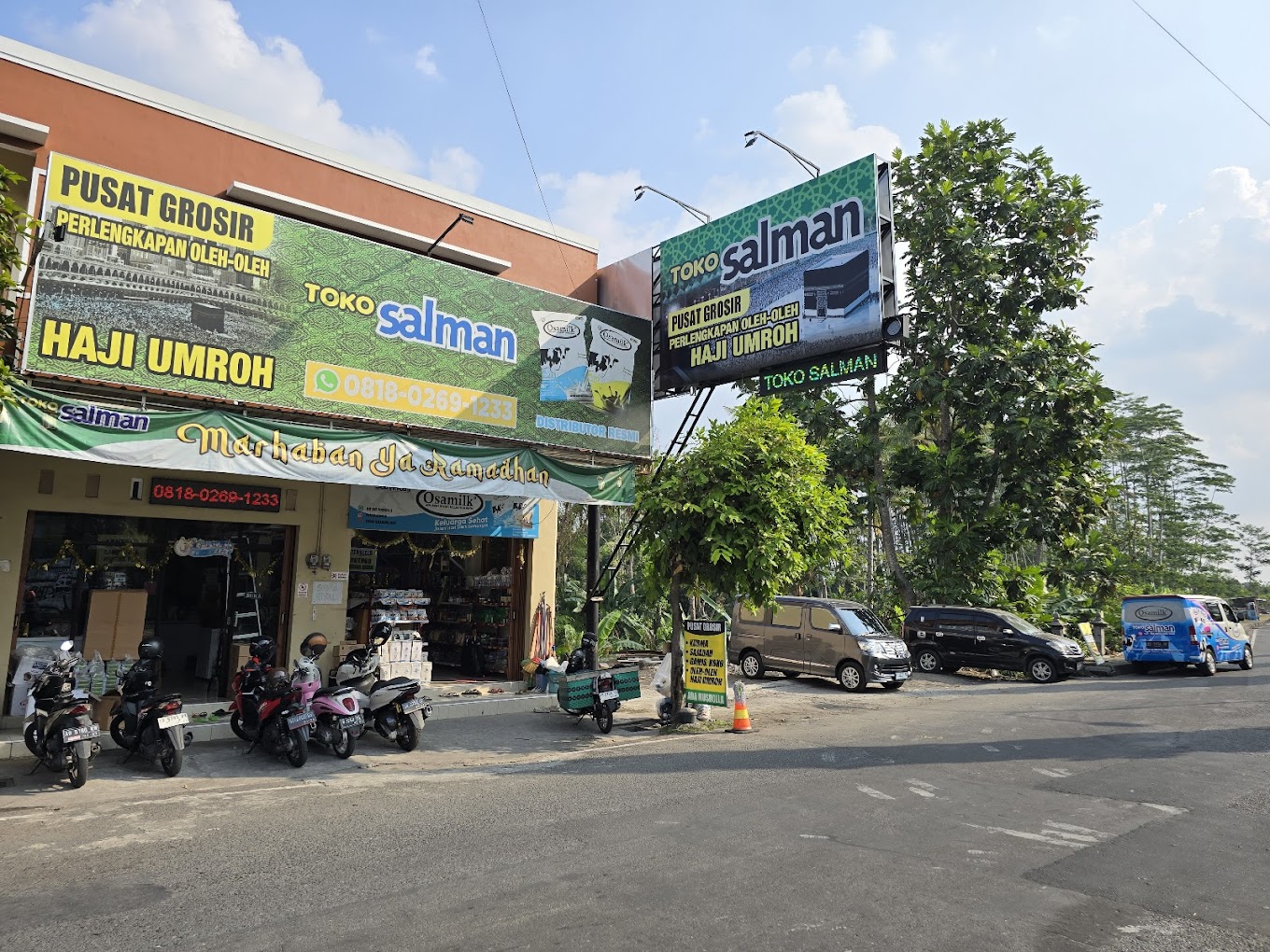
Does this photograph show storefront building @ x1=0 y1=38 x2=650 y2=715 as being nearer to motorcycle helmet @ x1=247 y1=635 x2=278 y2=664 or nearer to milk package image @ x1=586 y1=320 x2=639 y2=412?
milk package image @ x1=586 y1=320 x2=639 y2=412

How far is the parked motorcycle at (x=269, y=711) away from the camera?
9.07 meters

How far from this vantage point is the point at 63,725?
7949mm

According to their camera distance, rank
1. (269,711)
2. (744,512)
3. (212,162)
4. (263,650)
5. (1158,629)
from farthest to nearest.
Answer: (1158,629) → (212,162) → (744,512) → (263,650) → (269,711)

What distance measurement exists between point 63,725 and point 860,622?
1415 centimetres

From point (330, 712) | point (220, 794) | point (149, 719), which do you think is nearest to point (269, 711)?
point (330, 712)

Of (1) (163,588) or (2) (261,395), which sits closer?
(2) (261,395)

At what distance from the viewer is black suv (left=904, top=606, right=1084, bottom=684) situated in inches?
786

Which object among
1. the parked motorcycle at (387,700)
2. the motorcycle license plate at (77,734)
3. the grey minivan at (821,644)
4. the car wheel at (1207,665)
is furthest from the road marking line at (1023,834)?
the car wheel at (1207,665)

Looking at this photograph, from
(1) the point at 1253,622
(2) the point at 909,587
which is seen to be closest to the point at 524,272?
(2) the point at 909,587

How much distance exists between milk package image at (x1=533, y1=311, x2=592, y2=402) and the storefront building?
0.14ft

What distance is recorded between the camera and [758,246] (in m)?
14.6

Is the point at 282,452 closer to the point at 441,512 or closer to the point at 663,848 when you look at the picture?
the point at 441,512

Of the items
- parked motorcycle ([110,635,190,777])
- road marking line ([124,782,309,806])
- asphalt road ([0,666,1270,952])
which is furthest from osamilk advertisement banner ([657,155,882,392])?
parked motorcycle ([110,635,190,777])

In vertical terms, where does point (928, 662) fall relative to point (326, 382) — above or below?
below
